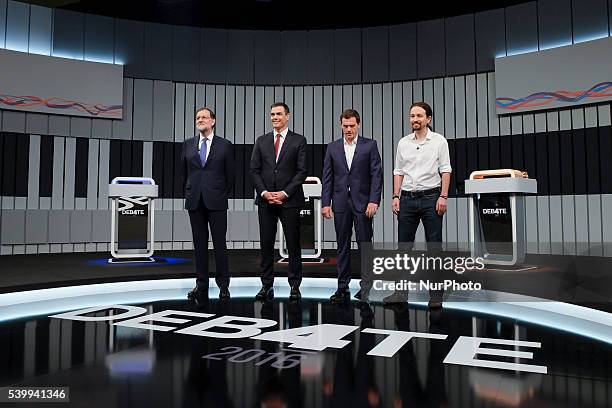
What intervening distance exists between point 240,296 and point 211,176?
2.92ft

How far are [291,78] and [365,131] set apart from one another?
5.02 feet

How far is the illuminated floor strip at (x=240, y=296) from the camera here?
2259 millimetres

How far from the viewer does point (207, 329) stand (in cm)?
211

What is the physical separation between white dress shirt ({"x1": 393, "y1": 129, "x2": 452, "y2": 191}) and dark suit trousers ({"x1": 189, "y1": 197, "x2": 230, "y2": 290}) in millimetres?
1296

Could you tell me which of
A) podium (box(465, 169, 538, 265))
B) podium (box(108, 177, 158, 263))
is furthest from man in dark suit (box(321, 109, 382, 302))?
podium (box(108, 177, 158, 263))

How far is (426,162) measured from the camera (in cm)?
255

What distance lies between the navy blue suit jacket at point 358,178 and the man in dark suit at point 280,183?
0.21 metres

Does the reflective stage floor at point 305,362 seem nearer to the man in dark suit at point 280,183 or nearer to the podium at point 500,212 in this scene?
the man in dark suit at point 280,183

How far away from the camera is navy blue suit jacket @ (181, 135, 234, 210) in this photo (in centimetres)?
286

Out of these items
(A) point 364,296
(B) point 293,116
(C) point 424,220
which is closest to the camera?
(C) point 424,220

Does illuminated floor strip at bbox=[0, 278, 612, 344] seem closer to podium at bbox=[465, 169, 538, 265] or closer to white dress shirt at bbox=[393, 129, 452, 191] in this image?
white dress shirt at bbox=[393, 129, 452, 191]

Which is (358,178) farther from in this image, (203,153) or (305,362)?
(305,362)

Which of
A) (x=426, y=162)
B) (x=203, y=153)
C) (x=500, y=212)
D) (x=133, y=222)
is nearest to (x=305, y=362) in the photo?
(x=426, y=162)

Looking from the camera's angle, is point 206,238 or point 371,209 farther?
point 206,238
